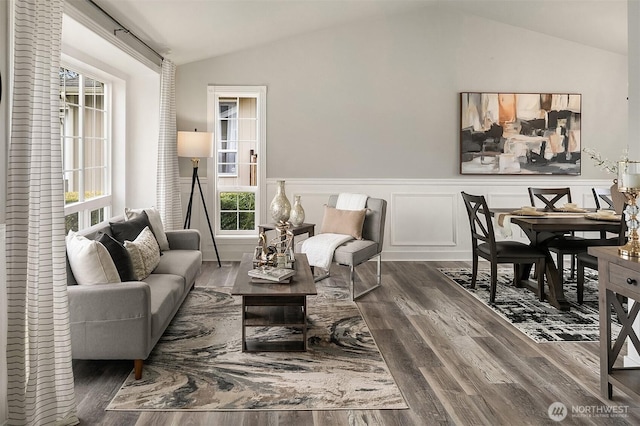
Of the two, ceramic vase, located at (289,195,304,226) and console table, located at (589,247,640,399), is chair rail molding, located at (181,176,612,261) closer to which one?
ceramic vase, located at (289,195,304,226)

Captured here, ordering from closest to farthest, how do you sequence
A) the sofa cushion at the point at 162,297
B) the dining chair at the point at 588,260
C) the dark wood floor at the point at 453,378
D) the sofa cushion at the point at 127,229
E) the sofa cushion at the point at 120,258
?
1. the dark wood floor at the point at 453,378
2. the sofa cushion at the point at 162,297
3. the sofa cushion at the point at 120,258
4. the sofa cushion at the point at 127,229
5. the dining chair at the point at 588,260

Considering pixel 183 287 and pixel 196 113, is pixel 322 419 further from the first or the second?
pixel 196 113

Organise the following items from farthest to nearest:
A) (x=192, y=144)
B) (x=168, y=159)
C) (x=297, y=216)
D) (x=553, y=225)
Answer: (x=192, y=144) < (x=168, y=159) < (x=297, y=216) < (x=553, y=225)

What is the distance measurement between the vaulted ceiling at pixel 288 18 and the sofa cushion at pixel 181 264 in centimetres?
208

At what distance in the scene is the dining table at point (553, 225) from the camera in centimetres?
470

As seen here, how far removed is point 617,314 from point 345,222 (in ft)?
10.5

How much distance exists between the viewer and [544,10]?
626 cm

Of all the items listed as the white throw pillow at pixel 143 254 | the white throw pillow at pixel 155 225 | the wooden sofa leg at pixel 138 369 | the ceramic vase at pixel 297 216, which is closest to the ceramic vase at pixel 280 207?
the ceramic vase at pixel 297 216

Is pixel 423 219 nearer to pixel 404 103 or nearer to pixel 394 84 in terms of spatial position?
pixel 404 103

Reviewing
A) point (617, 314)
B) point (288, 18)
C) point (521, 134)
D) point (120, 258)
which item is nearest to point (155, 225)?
point (120, 258)

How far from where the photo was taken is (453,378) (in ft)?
10.7

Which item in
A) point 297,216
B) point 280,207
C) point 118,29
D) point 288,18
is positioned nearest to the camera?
point 118,29

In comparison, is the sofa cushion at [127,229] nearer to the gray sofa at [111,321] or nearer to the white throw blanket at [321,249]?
the gray sofa at [111,321]

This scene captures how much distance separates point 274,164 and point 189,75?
1.56 m
